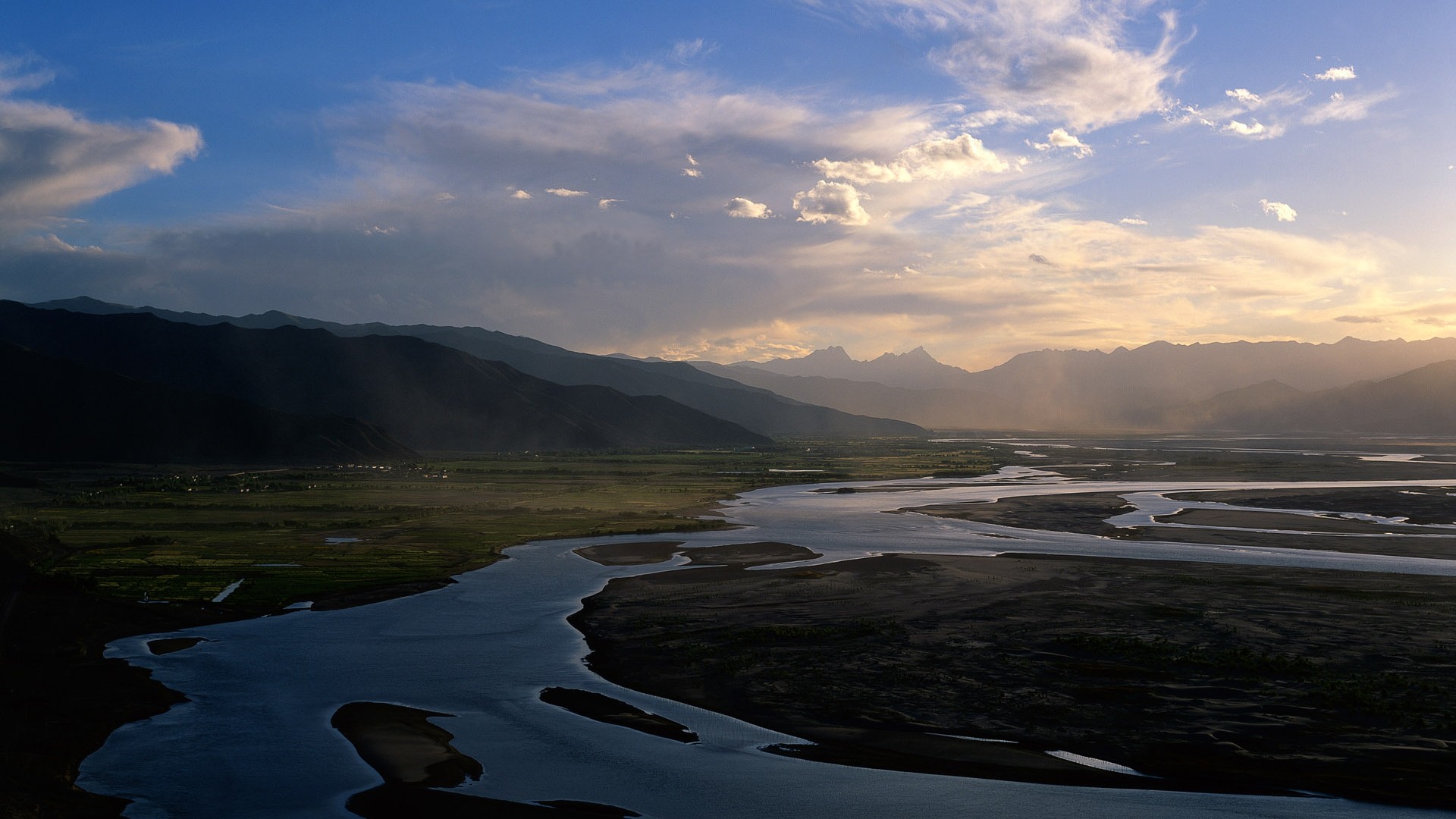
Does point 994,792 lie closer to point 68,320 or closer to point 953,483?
point 953,483

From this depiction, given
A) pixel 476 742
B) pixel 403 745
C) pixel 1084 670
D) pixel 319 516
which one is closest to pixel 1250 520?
pixel 1084 670

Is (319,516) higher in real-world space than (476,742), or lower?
lower

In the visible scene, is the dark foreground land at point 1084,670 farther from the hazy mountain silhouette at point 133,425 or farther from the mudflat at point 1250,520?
the hazy mountain silhouette at point 133,425

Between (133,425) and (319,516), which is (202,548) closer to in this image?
(319,516)

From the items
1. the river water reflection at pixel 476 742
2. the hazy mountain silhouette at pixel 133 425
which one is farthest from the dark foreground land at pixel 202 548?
the hazy mountain silhouette at pixel 133 425

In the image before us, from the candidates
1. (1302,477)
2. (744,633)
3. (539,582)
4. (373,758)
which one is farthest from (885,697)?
(1302,477)

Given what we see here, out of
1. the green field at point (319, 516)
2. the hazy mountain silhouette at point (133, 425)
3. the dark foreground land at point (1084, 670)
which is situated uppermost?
the hazy mountain silhouette at point (133, 425)
